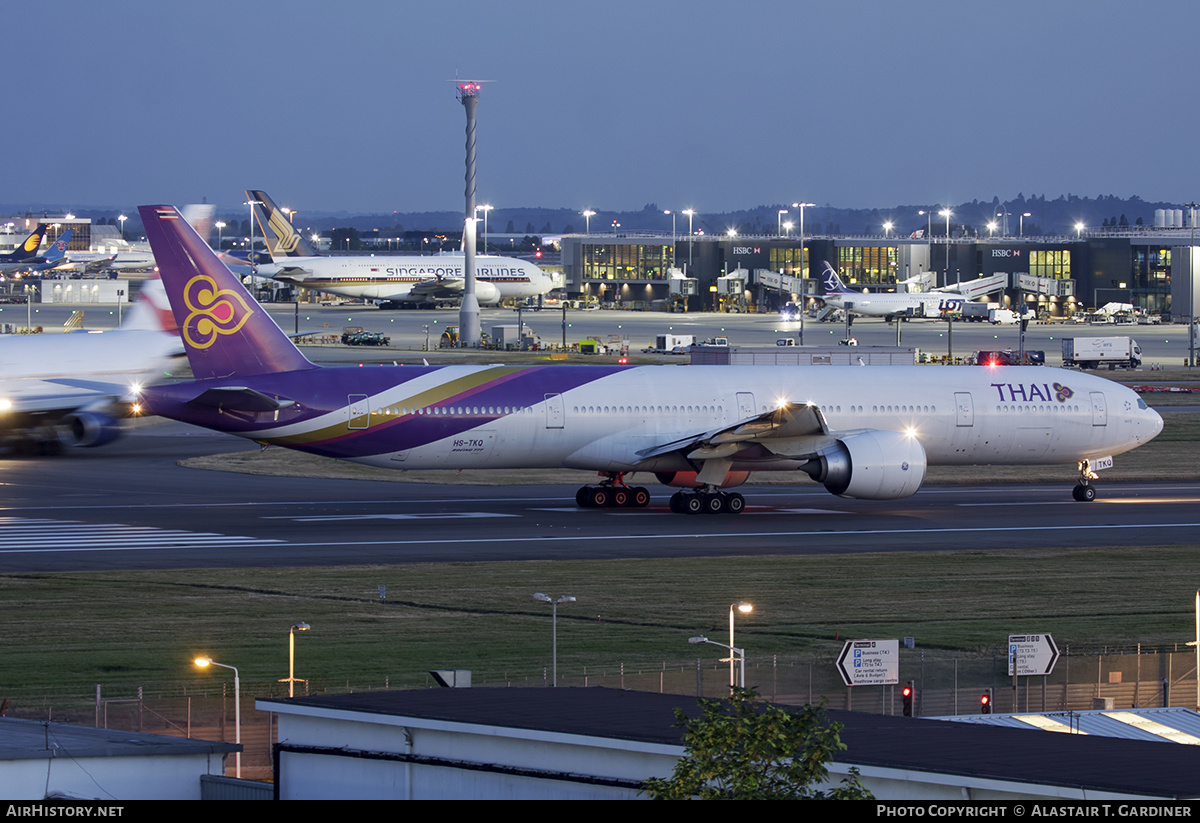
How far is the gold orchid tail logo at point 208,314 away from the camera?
4350cm

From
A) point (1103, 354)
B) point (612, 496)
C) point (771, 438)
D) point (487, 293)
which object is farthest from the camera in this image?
point (487, 293)

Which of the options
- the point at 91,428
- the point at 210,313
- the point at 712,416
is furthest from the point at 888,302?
the point at 210,313

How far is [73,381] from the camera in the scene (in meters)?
57.6

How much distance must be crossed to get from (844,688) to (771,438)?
21.7 m

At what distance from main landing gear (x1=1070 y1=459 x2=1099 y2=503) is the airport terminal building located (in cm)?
11668

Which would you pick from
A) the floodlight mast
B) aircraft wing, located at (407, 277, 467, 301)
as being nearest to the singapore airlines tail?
aircraft wing, located at (407, 277, 467, 301)

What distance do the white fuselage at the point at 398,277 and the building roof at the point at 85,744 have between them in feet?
484

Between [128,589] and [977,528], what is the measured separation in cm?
2303

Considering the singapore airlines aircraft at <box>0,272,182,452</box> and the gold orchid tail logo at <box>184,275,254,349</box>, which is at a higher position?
the gold orchid tail logo at <box>184,275,254,349</box>

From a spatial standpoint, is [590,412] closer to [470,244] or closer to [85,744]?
[85,744]

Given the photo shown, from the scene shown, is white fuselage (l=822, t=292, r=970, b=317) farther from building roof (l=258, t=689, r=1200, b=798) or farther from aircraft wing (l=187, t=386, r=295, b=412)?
building roof (l=258, t=689, r=1200, b=798)

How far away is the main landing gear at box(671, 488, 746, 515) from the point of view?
45312 millimetres

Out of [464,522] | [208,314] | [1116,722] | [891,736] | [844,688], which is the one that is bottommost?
[464,522]
